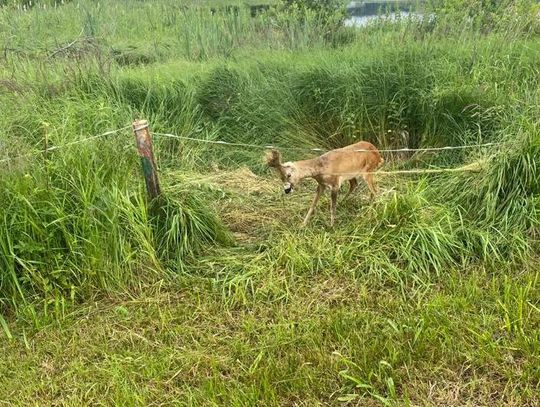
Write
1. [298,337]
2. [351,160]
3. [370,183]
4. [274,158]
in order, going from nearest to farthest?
[298,337]
[274,158]
[351,160]
[370,183]

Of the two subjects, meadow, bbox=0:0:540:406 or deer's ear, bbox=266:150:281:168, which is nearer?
meadow, bbox=0:0:540:406

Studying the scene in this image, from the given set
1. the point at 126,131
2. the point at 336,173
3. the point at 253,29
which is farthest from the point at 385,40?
the point at 126,131

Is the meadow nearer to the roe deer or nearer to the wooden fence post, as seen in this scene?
the wooden fence post

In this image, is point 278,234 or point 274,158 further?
point 278,234

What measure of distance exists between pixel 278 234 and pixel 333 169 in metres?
0.57

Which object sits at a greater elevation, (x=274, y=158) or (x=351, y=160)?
(x=274, y=158)

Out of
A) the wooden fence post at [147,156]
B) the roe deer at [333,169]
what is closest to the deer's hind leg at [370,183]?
the roe deer at [333,169]

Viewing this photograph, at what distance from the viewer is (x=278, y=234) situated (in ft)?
12.6

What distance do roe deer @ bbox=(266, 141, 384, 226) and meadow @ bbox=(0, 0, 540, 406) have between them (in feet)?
0.73

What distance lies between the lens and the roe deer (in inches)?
139

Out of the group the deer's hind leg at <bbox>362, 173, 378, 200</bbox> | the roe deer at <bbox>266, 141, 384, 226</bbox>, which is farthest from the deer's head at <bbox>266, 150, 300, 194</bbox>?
the deer's hind leg at <bbox>362, 173, 378, 200</bbox>

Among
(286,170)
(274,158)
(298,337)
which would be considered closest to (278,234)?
(286,170)

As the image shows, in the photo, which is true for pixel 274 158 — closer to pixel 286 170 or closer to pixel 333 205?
pixel 286 170

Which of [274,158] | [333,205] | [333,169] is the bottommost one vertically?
[333,205]
